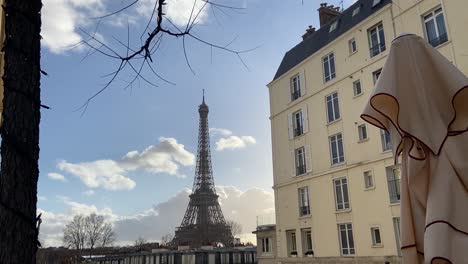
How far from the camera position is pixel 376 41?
738 inches

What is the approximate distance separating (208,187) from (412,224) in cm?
6304

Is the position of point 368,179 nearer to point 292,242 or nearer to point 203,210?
point 292,242

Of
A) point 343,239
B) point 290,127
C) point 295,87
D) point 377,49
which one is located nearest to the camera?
point 377,49

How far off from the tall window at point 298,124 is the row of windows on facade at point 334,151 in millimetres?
898

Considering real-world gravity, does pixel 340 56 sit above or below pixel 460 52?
above

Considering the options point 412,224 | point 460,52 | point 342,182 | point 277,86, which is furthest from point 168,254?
point 412,224

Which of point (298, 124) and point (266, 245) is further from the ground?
point (298, 124)

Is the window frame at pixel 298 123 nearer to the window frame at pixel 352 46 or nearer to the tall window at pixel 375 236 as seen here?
the window frame at pixel 352 46

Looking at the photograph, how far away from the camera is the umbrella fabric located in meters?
2.36

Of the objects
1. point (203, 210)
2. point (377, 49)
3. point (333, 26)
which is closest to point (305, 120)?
point (333, 26)

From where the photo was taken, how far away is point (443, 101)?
2.70 m

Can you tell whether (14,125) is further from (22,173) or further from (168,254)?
(168,254)

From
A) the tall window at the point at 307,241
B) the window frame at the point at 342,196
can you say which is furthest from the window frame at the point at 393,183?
the tall window at the point at 307,241

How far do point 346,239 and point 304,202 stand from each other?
3.56 m
